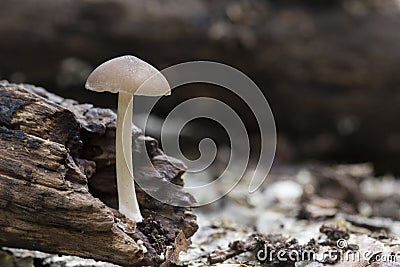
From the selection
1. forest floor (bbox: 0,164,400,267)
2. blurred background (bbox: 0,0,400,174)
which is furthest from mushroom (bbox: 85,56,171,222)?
blurred background (bbox: 0,0,400,174)

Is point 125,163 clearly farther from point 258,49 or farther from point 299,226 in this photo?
point 258,49

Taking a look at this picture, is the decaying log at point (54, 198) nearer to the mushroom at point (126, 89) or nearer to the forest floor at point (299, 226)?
the mushroom at point (126, 89)

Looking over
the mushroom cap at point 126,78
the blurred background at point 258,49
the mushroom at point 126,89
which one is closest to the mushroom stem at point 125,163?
the mushroom at point 126,89

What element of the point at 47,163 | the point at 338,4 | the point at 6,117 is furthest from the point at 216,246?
the point at 338,4

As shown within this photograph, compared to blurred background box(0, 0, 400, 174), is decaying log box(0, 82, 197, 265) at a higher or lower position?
lower

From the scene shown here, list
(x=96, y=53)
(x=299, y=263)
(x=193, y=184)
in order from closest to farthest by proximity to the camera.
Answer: (x=299, y=263), (x=193, y=184), (x=96, y=53)

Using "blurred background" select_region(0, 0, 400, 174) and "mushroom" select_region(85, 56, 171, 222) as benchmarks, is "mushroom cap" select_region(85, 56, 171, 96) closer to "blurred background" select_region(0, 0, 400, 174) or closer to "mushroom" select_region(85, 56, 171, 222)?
"mushroom" select_region(85, 56, 171, 222)

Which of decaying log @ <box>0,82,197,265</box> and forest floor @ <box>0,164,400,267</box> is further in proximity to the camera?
forest floor @ <box>0,164,400,267</box>

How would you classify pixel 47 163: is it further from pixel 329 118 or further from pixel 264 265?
pixel 329 118

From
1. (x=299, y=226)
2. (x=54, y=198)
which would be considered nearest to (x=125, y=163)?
(x=54, y=198)
